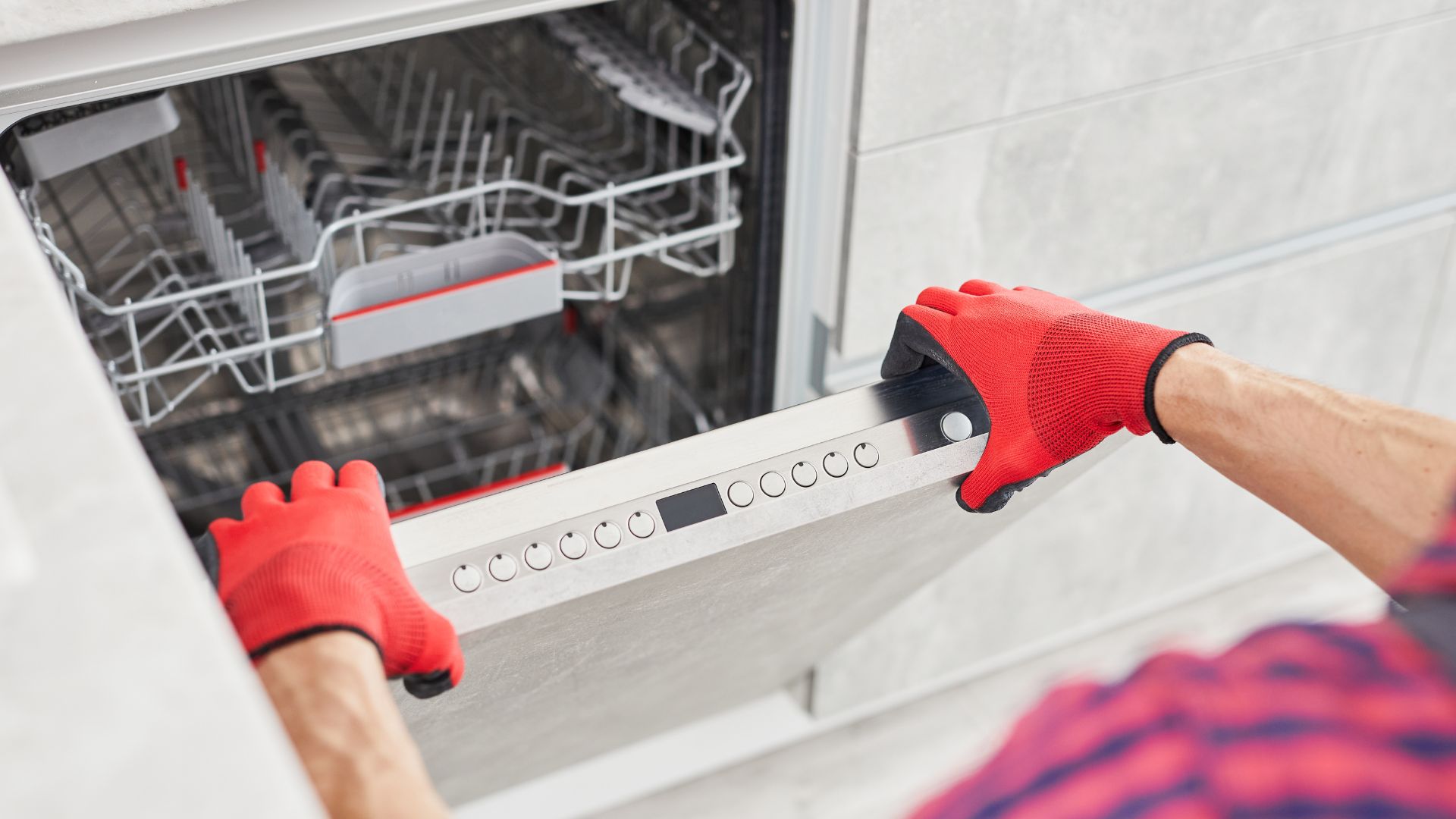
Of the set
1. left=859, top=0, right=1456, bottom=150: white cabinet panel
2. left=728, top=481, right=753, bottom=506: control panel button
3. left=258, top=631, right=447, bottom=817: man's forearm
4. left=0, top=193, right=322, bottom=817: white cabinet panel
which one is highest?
left=0, top=193, right=322, bottom=817: white cabinet panel

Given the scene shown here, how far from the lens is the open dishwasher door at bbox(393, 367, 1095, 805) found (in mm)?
694

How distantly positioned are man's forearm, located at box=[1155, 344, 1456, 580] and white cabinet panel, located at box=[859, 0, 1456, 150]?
0.40 m

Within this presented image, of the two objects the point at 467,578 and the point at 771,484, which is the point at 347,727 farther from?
the point at 771,484

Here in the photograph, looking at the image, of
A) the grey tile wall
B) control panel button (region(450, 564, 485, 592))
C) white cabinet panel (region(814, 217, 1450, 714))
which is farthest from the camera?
the grey tile wall

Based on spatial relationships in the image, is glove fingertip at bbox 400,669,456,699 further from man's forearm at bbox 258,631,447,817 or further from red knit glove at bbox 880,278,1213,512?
red knit glove at bbox 880,278,1213,512

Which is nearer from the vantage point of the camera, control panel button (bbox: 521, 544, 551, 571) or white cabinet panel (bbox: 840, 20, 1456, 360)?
control panel button (bbox: 521, 544, 551, 571)

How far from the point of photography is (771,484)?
2.43ft

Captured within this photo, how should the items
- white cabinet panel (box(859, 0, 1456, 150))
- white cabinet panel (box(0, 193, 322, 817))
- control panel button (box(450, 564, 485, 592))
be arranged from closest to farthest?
white cabinet panel (box(0, 193, 322, 817))
control panel button (box(450, 564, 485, 592))
white cabinet panel (box(859, 0, 1456, 150))

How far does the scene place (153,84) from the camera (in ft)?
2.75

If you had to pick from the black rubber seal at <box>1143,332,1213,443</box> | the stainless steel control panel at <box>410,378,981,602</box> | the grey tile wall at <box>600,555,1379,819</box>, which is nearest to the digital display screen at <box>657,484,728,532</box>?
the stainless steel control panel at <box>410,378,981,602</box>

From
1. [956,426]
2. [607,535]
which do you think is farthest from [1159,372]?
[607,535]

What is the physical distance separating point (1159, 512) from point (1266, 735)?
4.14 ft

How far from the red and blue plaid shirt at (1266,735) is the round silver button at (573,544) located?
0.31 m

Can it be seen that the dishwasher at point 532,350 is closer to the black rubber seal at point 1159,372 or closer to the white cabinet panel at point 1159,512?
the black rubber seal at point 1159,372
